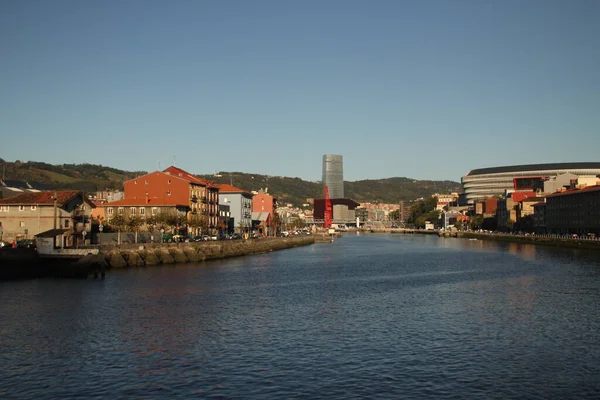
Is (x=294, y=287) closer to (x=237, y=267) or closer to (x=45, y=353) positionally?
(x=237, y=267)

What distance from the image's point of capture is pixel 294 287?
5066cm

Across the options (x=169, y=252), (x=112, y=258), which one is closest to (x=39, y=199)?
(x=112, y=258)

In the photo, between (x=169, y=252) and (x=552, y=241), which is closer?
(x=169, y=252)

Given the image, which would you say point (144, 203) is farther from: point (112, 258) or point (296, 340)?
point (296, 340)

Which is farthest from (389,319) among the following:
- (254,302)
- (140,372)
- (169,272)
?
(169,272)

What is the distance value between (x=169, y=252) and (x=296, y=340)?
43044 mm

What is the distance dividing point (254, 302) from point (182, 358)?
15.1 meters

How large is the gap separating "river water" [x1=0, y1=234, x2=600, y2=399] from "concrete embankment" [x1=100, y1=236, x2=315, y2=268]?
10.7 metres

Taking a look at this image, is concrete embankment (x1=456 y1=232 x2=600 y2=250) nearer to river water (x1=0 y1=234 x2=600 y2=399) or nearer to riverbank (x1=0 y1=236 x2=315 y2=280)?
riverbank (x1=0 y1=236 x2=315 y2=280)

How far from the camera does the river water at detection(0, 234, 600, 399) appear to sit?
22.4 metres

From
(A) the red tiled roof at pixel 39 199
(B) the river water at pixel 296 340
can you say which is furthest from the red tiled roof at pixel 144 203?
(B) the river water at pixel 296 340

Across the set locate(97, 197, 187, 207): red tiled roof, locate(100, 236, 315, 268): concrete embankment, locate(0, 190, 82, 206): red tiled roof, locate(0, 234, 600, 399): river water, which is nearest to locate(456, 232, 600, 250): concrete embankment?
locate(100, 236, 315, 268): concrete embankment

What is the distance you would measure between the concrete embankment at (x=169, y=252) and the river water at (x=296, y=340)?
1073 cm

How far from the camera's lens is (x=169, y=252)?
2771 inches
